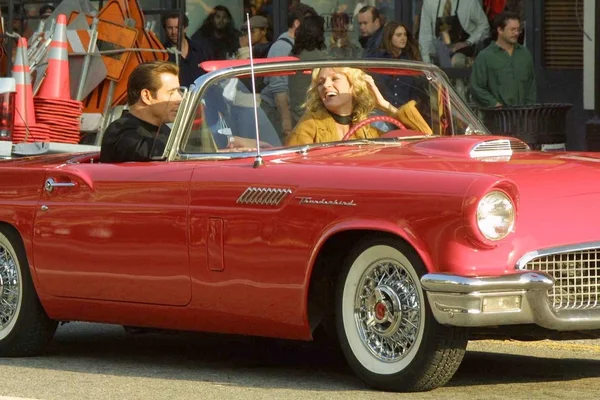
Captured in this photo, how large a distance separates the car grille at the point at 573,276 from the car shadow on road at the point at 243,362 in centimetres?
69

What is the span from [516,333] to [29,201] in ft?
8.85

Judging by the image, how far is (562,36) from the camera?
16938mm

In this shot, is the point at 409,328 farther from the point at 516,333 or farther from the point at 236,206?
the point at 236,206

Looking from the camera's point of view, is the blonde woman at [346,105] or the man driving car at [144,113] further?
the man driving car at [144,113]

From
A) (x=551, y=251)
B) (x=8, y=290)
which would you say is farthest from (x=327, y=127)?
(x=8, y=290)

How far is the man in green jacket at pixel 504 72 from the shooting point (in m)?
14.9

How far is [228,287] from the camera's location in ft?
25.4

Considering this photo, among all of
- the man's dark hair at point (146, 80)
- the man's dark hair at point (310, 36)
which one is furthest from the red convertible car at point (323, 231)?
the man's dark hair at point (310, 36)

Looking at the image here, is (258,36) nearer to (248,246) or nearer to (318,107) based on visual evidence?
(318,107)

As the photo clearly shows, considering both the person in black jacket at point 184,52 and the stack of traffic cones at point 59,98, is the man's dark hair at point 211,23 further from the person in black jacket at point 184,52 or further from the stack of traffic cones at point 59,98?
the stack of traffic cones at point 59,98

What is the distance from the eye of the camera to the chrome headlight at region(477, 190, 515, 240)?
6859mm

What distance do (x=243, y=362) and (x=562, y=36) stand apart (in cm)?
919

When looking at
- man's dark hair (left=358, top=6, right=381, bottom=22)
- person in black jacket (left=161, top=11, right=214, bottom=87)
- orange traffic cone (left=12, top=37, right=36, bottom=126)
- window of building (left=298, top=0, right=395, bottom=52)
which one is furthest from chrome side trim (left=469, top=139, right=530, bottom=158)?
window of building (left=298, top=0, right=395, bottom=52)

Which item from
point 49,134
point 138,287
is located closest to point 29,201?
point 138,287
